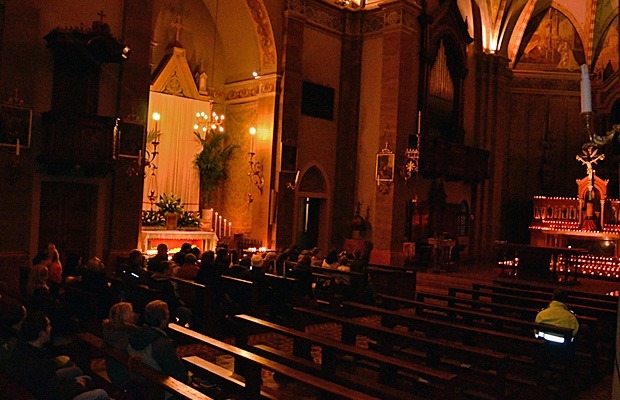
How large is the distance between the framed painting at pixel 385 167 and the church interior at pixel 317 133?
0.06 metres

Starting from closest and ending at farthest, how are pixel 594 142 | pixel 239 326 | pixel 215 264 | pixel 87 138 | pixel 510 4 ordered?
pixel 594 142, pixel 239 326, pixel 215 264, pixel 87 138, pixel 510 4

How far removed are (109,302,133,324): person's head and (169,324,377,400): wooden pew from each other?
0.80m

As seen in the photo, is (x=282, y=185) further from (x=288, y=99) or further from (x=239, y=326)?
(x=239, y=326)

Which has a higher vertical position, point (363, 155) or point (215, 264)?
point (363, 155)

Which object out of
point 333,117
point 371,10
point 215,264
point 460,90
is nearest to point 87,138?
point 215,264

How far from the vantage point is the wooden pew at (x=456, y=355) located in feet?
16.3

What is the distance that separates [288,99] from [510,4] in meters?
10.7

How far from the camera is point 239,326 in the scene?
6.14m

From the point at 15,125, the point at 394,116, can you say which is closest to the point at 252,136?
the point at 394,116

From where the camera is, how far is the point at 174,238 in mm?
13539

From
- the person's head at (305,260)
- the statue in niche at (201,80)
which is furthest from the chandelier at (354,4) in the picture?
the person's head at (305,260)

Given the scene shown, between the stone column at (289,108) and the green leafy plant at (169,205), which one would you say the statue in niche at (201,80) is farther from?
the green leafy plant at (169,205)

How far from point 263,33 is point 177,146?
13.0 feet

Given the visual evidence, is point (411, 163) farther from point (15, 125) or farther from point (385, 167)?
point (15, 125)
